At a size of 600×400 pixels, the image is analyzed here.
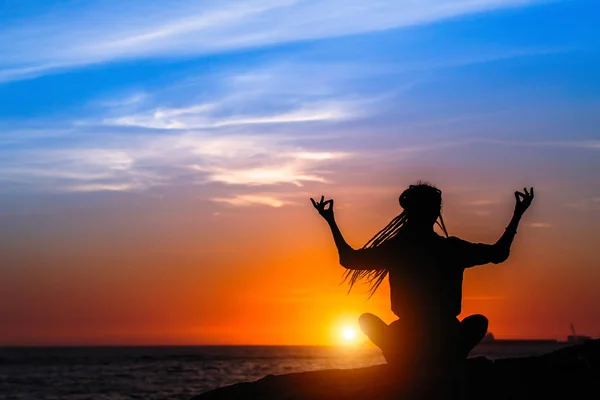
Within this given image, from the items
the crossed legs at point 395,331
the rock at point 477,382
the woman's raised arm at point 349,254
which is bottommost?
the rock at point 477,382

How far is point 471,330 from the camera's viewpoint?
9.05 metres

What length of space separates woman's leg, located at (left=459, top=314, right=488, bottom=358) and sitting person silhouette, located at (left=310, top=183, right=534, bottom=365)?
0.4 inches

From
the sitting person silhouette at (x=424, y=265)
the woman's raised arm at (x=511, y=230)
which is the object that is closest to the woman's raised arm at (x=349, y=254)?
the sitting person silhouette at (x=424, y=265)

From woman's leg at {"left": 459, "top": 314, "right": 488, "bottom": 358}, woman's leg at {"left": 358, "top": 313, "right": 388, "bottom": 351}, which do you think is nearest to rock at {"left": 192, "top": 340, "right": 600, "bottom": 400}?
woman's leg at {"left": 459, "top": 314, "right": 488, "bottom": 358}

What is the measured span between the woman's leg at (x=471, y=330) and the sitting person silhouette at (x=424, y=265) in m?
0.01

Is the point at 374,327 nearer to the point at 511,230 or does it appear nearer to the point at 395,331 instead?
the point at 395,331

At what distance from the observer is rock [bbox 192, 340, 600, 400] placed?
9.32m

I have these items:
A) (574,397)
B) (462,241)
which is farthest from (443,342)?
(574,397)

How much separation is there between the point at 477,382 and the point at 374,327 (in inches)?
49.5

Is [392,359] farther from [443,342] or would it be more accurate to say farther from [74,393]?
[74,393]

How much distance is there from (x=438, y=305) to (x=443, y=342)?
0.40m

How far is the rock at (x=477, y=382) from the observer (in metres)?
9.32

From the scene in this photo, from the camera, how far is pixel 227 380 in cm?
6169

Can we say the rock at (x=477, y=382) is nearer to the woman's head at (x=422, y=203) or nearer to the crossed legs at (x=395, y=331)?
the crossed legs at (x=395, y=331)
